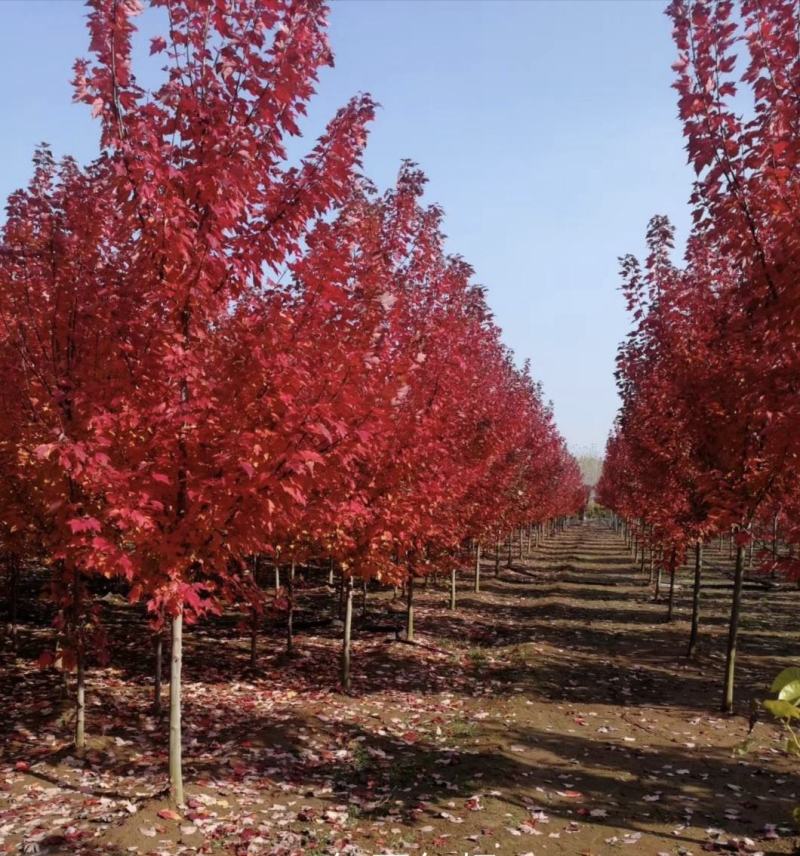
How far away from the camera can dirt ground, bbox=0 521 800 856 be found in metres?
5.99

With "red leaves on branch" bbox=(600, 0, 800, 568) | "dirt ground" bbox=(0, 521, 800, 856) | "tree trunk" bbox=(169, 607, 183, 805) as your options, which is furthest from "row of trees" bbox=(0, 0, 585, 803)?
"red leaves on branch" bbox=(600, 0, 800, 568)

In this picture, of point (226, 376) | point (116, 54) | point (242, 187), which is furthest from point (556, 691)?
point (116, 54)

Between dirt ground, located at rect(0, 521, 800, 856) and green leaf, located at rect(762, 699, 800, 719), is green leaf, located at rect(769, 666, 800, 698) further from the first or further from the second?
dirt ground, located at rect(0, 521, 800, 856)

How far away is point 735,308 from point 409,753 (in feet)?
23.3

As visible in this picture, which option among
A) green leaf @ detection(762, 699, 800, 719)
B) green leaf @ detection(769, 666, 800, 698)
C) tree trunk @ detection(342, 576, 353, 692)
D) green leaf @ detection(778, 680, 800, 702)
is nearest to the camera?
green leaf @ detection(762, 699, 800, 719)

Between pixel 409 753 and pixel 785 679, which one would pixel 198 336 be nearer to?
pixel 785 679

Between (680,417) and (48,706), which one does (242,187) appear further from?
(680,417)

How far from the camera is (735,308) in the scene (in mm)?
9352

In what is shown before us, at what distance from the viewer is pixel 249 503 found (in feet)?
18.1

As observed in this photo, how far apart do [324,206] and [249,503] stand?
2547mm

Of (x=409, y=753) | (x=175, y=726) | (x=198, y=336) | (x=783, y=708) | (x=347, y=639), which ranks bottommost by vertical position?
(x=409, y=753)

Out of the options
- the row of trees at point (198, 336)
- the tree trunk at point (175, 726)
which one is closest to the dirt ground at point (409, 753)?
the tree trunk at point (175, 726)

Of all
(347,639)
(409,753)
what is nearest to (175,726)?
(409,753)

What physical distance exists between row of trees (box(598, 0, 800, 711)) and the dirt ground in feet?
6.53
